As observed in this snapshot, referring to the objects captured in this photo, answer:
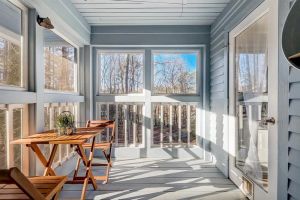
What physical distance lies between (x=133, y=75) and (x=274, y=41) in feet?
9.80

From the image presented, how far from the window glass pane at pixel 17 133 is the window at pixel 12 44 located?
0.28 m

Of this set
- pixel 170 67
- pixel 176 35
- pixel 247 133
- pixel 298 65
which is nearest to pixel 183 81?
pixel 170 67

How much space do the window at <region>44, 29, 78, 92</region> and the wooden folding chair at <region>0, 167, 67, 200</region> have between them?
166cm

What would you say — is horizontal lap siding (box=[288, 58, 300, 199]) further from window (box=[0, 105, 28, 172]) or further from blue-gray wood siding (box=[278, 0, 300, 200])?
window (box=[0, 105, 28, 172])

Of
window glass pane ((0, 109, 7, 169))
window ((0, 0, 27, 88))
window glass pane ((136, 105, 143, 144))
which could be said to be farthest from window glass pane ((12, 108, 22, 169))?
window glass pane ((136, 105, 143, 144))

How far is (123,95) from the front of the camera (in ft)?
16.2

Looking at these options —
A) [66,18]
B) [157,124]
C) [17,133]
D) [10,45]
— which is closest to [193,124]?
[157,124]

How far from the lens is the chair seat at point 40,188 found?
5.21ft

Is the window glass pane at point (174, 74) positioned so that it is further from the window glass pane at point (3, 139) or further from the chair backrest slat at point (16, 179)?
the chair backrest slat at point (16, 179)

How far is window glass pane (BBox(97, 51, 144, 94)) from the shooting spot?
4.96 m

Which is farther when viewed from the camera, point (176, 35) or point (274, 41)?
point (176, 35)

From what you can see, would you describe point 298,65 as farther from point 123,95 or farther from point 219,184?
point 123,95

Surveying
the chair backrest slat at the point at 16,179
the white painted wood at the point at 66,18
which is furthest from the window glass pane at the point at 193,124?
the chair backrest slat at the point at 16,179

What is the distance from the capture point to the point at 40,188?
1728mm
